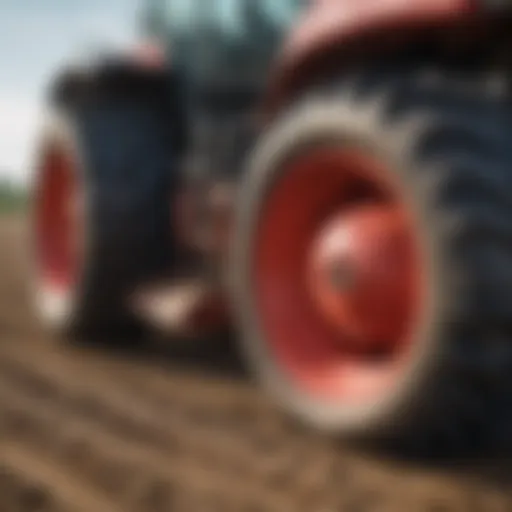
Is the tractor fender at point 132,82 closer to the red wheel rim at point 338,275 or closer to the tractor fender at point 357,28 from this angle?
the tractor fender at point 357,28

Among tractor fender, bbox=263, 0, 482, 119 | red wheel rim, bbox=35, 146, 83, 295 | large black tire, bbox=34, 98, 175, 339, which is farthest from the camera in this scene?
red wheel rim, bbox=35, 146, 83, 295

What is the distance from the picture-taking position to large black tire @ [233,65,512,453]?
2.38 metres

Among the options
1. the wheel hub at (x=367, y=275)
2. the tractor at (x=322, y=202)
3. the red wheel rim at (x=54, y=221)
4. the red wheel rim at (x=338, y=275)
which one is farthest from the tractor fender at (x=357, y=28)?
the red wheel rim at (x=54, y=221)

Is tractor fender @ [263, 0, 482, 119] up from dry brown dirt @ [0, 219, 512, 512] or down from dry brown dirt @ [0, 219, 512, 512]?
up

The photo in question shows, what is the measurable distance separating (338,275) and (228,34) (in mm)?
1559

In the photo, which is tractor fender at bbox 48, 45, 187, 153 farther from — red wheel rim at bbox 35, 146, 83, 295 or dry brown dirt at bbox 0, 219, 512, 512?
dry brown dirt at bbox 0, 219, 512, 512

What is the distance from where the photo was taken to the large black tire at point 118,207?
13.4 ft

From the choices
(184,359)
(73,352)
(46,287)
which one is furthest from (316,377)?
(46,287)

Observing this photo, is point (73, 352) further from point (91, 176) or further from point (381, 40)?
point (381, 40)

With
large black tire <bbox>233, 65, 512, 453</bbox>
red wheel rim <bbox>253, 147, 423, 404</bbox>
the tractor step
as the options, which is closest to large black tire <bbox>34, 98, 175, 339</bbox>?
the tractor step

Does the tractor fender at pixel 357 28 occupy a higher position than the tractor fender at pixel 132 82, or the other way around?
the tractor fender at pixel 132 82

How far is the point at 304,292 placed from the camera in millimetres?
3047

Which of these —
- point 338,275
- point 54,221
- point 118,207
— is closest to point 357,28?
point 338,275

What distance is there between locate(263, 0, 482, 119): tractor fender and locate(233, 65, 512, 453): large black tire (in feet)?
0.36
